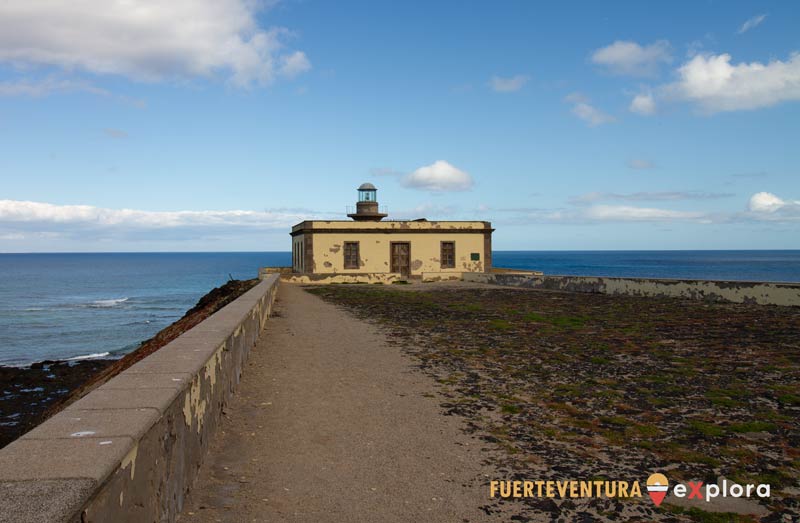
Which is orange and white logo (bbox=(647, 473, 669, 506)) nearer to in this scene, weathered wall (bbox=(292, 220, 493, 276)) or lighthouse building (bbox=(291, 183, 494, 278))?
lighthouse building (bbox=(291, 183, 494, 278))

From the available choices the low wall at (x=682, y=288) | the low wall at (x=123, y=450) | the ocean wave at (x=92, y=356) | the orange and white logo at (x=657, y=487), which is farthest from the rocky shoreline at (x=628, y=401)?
the ocean wave at (x=92, y=356)

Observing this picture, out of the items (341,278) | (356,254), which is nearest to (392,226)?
(356,254)

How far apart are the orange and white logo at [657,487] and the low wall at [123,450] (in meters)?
2.76

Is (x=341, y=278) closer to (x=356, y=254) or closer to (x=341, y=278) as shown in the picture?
(x=341, y=278)

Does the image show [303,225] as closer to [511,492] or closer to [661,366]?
[661,366]

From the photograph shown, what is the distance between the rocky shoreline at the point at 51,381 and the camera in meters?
11.4

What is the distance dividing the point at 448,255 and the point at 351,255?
5.46m

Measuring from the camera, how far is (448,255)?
33.0m

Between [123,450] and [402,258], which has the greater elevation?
[402,258]

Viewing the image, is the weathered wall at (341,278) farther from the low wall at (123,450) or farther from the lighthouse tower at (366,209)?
the low wall at (123,450)

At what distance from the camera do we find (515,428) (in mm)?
4934

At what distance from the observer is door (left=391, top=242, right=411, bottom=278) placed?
3209 centimetres

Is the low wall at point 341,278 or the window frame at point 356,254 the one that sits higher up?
the window frame at point 356,254

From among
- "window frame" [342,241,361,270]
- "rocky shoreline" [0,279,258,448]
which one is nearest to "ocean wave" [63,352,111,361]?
"rocky shoreline" [0,279,258,448]
